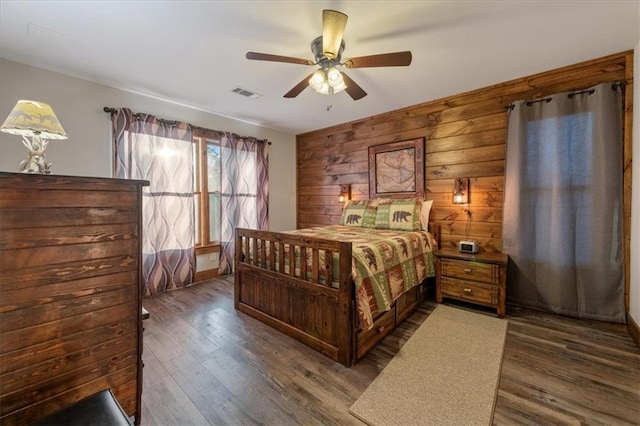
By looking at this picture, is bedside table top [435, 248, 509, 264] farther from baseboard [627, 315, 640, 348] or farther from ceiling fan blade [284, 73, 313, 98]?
ceiling fan blade [284, 73, 313, 98]

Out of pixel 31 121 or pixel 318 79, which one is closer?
pixel 31 121

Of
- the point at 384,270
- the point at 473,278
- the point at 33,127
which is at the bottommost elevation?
the point at 473,278

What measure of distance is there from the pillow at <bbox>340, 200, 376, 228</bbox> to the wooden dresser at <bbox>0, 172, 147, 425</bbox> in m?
2.83

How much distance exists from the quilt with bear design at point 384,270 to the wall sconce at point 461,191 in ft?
2.32

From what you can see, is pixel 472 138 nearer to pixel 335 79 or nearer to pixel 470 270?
pixel 470 270

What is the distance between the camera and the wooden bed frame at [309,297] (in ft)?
6.36

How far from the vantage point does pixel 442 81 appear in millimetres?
2980

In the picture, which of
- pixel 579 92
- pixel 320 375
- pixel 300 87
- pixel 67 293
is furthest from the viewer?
pixel 579 92

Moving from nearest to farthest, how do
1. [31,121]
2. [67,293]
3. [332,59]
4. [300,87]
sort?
[67,293], [31,121], [332,59], [300,87]

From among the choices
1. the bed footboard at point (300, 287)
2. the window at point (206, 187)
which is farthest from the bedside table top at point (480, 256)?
the window at point (206, 187)

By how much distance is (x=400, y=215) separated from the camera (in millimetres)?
3363

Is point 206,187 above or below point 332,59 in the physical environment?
below

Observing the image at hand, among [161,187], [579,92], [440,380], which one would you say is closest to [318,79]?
[440,380]

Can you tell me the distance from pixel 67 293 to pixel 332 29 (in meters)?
2.01
